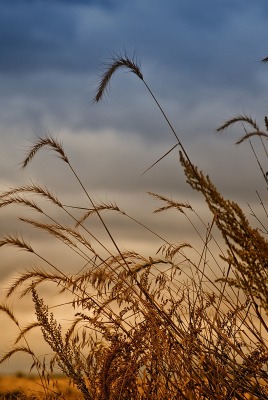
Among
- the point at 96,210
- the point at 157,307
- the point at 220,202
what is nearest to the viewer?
the point at 220,202

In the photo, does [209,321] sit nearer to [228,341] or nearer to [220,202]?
[228,341]

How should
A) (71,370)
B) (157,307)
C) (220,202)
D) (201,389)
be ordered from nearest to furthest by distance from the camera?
(220,202) → (201,389) → (157,307) → (71,370)

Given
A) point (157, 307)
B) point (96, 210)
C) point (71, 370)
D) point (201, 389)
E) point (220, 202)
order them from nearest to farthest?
point (220, 202), point (201, 389), point (157, 307), point (71, 370), point (96, 210)

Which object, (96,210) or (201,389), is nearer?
(201,389)

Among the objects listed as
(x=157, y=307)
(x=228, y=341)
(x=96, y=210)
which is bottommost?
(x=228, y=341)

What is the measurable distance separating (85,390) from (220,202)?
1.29 meters

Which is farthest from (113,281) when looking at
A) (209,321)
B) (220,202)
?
(220,202)

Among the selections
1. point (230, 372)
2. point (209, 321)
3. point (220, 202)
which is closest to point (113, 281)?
A: point (209, 321)

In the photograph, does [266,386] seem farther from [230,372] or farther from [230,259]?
[230,259]

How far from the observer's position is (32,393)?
12.6 ft

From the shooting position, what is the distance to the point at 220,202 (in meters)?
2.65

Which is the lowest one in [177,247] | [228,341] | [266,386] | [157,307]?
[266,386]

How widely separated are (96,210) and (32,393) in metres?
1.04

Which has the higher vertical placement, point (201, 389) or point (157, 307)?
point (157, 307)
